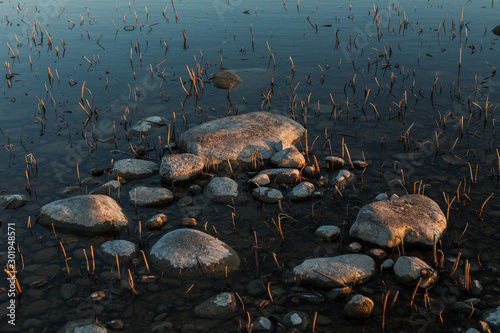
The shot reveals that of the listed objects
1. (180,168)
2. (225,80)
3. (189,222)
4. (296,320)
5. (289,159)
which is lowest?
(296,320)

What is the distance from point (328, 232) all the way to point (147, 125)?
543 cm

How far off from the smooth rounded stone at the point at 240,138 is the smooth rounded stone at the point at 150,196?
3.97ft

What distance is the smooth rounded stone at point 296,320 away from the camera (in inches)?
192

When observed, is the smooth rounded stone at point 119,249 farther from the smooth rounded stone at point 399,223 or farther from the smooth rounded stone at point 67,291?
the smooth rounded stone at point 399,223

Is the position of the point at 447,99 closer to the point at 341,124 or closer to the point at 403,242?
the point at 341,124

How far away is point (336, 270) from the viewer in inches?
214

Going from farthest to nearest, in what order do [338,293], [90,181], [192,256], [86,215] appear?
[90,181] → [86,215] → [192,256] → [338,293]

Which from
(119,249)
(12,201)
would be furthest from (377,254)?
(12,201)

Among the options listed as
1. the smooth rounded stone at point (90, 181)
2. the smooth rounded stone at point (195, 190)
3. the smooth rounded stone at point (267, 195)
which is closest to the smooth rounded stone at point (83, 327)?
the smooth rounded stone at point (195, 190)

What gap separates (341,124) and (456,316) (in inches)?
223

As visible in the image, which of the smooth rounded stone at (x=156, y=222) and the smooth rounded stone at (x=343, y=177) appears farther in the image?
the smooth rounded stone at (x=343, y=177)

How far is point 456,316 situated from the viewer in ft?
16.2

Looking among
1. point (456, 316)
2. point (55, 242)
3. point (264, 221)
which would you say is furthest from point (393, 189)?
point (55, 242)

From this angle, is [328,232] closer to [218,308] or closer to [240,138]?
[218,308]
